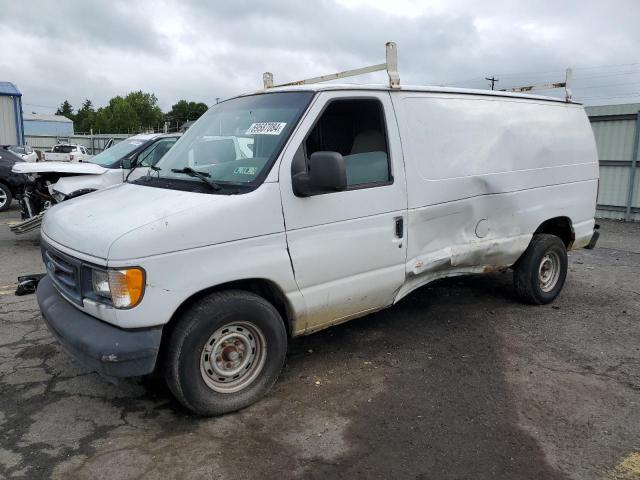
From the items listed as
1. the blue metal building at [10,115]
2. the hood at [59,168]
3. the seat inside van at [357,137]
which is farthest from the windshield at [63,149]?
the seat inside van at [357,137]

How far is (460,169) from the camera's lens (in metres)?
4.51

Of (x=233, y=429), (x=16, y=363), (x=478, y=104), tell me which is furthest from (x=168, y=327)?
(x=478, y=104)

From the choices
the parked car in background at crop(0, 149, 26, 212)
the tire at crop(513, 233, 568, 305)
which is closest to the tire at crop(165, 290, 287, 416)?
the tire at crop(513, 233, 568, 305)

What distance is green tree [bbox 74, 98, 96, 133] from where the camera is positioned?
90.2m

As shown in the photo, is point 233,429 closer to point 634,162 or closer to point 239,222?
point 239,222

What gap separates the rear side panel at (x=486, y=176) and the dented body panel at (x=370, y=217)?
0.01 meters

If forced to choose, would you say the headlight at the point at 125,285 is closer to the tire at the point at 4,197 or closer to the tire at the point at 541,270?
the tire at the point at 541,270

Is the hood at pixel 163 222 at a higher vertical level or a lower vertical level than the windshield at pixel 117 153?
lower

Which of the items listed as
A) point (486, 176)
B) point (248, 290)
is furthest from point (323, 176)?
point (486, 176)

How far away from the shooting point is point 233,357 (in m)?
3.43

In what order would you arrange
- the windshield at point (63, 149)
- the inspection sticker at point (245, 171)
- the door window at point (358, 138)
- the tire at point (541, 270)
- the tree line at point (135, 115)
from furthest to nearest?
the tree line at point (135, 115) < the windshield at point (63, 149) < the tire at point (541, 270) < the door window at point (358, 138) < the inspection sticker at point (245, 171)

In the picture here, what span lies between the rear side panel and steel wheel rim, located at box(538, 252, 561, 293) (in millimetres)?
424

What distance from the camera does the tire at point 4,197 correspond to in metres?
12.6

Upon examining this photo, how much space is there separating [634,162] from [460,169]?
30.2 feet
